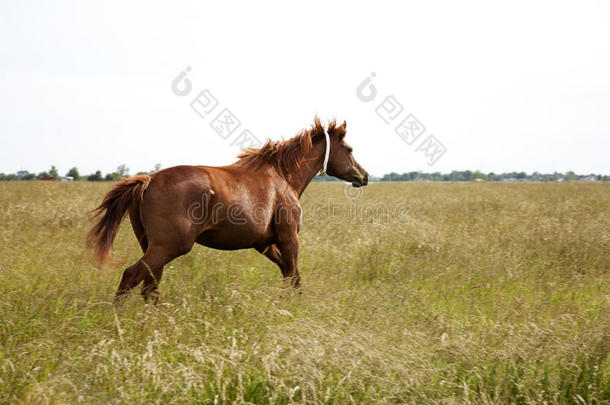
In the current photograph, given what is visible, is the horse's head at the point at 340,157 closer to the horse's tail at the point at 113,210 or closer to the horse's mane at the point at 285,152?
the horse's mane at the point at 285,152

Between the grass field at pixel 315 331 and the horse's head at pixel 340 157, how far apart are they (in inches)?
48.2

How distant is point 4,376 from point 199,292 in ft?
6.78

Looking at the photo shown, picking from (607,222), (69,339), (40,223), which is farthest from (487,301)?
(40,223)

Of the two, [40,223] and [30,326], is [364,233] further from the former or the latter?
[40,223]

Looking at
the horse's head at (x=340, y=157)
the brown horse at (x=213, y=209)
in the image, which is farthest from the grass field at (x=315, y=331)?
the horse's head at (x=340, y=157)

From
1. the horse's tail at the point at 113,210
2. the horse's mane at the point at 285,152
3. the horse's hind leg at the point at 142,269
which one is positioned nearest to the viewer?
the horse's hind leg at the point at 142,269

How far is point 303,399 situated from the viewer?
8.00 ft

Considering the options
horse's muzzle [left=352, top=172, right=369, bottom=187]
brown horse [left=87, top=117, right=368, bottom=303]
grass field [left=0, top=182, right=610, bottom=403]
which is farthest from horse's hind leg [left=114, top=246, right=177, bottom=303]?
horse's muzzle [left=352, top=172, right=369, bottom=187]

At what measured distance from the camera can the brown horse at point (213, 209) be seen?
4.11m

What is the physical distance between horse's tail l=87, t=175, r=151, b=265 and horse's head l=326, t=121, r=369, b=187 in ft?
7.74

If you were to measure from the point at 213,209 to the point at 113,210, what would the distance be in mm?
887

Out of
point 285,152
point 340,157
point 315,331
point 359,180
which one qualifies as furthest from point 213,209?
point 359,180

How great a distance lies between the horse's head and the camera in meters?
5.80

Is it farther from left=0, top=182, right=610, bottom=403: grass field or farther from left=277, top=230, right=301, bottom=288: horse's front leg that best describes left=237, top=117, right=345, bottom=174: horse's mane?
left=0, top=182, right=610, bottom=403: grass field
